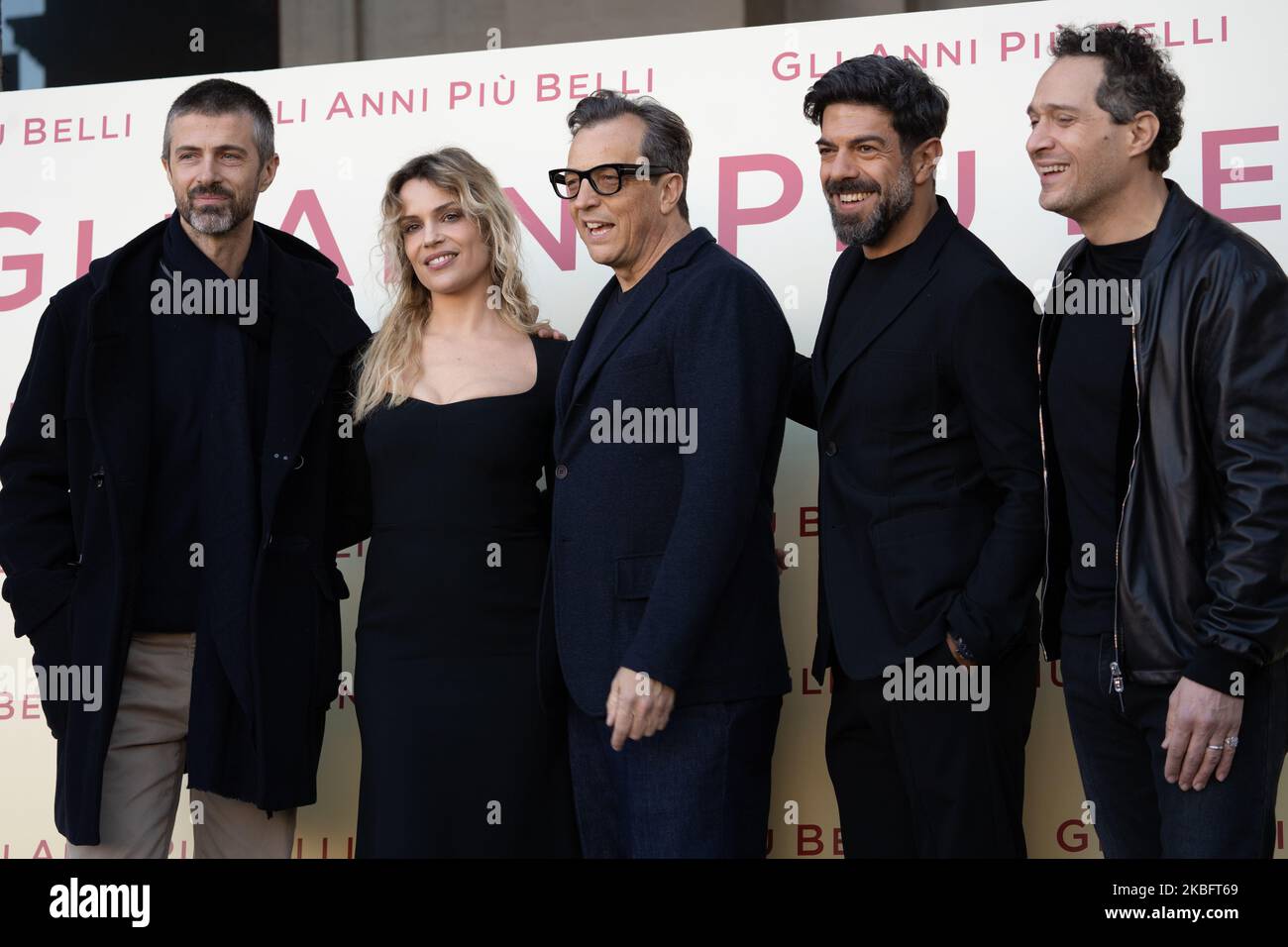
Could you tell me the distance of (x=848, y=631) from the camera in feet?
9.94

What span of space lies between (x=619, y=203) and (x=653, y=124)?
201mm

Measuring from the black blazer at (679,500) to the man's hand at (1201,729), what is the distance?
30.9 inches

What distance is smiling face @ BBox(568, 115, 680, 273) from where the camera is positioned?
125 inches

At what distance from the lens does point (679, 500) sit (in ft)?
9.96

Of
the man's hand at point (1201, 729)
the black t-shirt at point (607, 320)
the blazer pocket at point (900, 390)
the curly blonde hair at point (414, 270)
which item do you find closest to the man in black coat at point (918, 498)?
the blazer pocket at point (900, 390)

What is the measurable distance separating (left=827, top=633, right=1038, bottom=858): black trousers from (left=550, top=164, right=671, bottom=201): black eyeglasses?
1146mm

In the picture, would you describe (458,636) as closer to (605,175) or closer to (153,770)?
(153,770)

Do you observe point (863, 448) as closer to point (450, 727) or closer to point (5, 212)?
point (450, 727)

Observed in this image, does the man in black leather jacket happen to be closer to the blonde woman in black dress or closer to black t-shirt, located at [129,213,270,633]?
the blonde woman in black dress

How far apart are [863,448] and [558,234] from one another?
1.61 metres

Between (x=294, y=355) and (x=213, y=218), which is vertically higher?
(x=213, y=218)

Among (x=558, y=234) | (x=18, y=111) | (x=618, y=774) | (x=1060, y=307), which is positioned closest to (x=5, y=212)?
(x=18, y=111)

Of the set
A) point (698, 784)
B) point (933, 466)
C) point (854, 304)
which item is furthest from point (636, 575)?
point (854, 304)

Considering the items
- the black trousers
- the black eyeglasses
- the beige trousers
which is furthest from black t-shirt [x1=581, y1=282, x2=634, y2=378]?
the beige trousers
